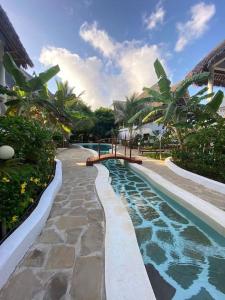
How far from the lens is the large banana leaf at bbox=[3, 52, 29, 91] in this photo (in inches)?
301

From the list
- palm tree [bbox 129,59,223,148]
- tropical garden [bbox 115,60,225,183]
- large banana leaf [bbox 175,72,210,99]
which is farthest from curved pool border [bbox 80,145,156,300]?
large banana leaf [bbox 175,72,210,99]

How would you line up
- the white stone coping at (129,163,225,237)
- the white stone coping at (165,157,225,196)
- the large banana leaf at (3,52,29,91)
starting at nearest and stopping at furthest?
the white stone coping at (129,163,225,237)
the white stone coping at (165,157,225,196)
the large banana leaf at (3,52,29,91)

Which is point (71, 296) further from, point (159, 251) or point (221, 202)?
point (221, 202)

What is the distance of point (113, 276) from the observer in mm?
2568

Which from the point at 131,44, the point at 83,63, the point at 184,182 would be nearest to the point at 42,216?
the point at 184,182

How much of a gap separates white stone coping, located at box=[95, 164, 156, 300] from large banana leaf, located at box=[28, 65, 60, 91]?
6.50 m

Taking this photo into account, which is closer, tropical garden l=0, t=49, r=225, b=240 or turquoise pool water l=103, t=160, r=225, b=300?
turquoise pool water l=103, t=160, r=225, b=300

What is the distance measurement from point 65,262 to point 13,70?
7.76m

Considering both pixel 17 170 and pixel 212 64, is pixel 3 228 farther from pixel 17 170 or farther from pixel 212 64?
pixel 212 64

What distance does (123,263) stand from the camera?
2834 mm

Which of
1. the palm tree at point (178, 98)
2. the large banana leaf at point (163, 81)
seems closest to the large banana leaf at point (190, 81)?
the palm tree at point (178, 98)

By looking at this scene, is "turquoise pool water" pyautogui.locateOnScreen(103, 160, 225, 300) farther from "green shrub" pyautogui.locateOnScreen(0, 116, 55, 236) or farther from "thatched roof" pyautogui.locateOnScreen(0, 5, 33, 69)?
"thatched roof" pyautogui.locateOnScreen(0, 5, 33, 69)

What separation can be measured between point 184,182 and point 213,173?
1139mm

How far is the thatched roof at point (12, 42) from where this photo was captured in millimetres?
7328
